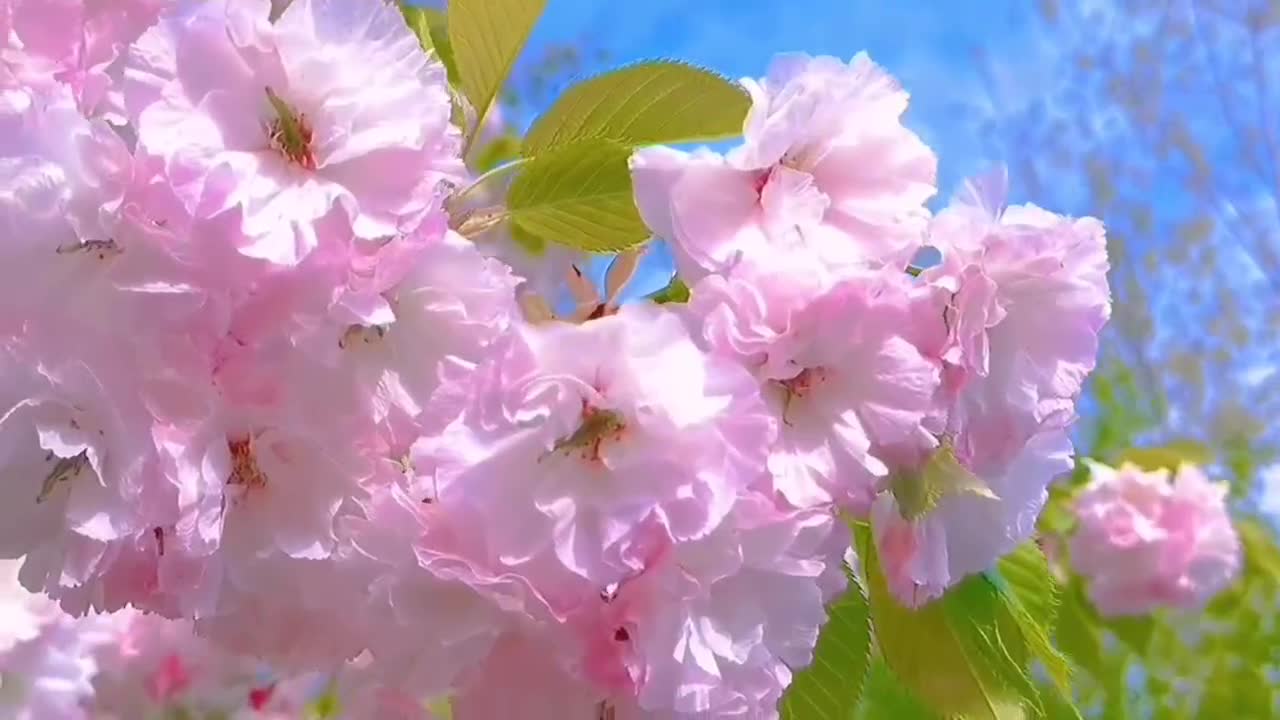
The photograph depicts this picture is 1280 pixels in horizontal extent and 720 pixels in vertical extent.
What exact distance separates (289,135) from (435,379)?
0.10 meters

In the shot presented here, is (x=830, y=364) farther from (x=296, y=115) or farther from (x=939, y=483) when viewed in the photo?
(x=296, y=115)

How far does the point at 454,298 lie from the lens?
0.45 m

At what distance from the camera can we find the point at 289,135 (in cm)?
45

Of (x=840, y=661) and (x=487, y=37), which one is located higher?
(x=487, y=37)

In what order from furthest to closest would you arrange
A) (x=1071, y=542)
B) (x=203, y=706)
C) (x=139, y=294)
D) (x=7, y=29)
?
(x=1071, y=542) < (x=203, y=706) < (x=7, y=29) < (x=139, y=294)

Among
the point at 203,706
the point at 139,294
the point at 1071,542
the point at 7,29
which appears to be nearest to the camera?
the point at 139,294

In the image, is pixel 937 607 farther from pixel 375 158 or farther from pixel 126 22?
pixel 126 22

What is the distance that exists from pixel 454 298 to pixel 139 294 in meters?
0.11

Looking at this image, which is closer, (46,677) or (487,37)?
(487,37)

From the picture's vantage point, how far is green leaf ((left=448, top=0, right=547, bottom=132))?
1.89 feet

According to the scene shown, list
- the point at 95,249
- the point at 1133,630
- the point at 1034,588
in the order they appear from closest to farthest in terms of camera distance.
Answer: the point at 95,249, the point at 1034,588, the point at 1133,630

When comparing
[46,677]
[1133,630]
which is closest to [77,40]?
[46,677]

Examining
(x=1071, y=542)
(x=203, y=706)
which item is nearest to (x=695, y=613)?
(x=203, y=706)

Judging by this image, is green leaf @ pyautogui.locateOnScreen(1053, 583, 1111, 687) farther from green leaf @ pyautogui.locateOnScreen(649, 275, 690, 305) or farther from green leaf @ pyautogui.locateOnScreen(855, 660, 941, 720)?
green leaf @ pyautogui.locateOnScreen(649, 275, 690, 305)
